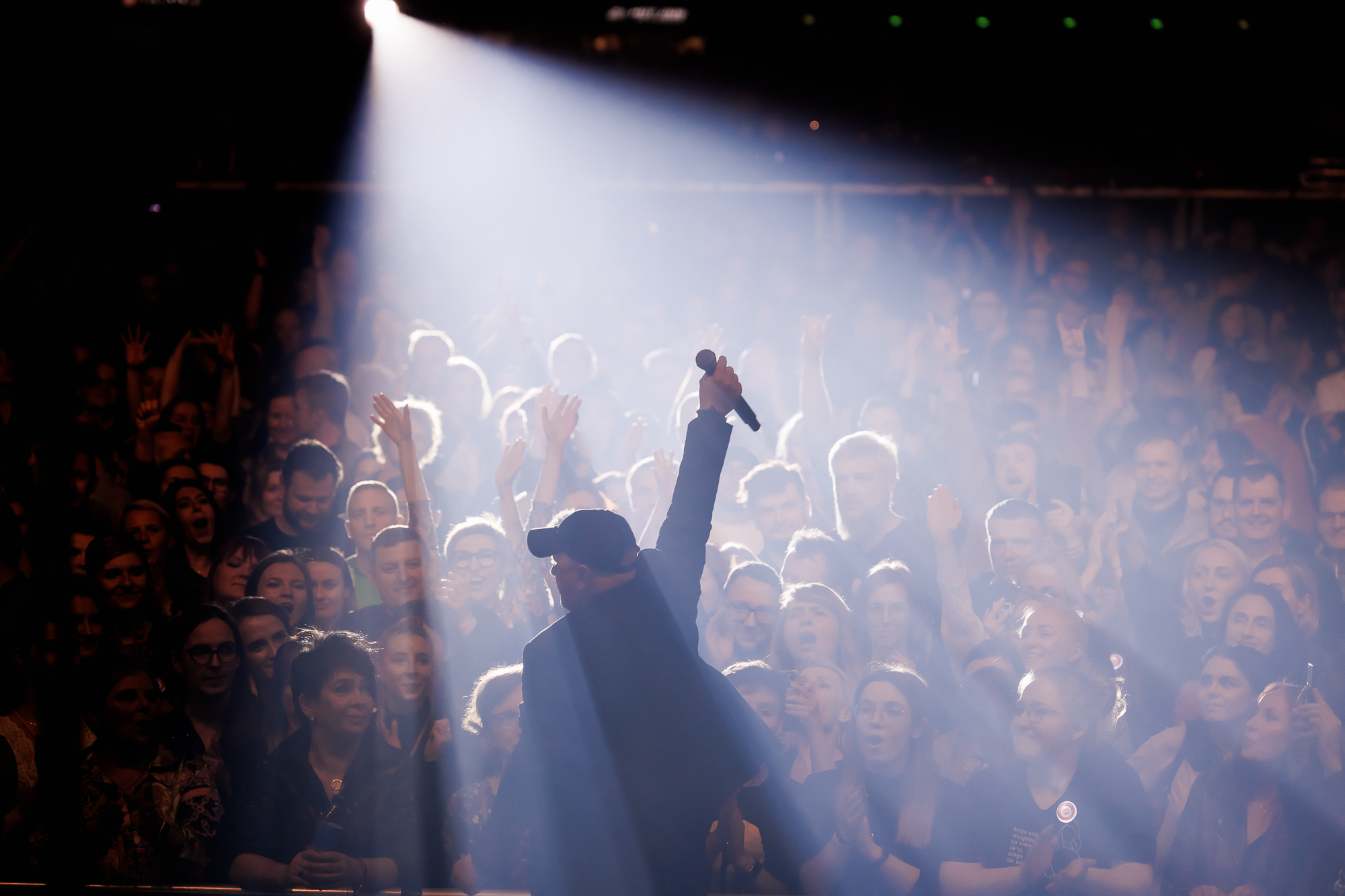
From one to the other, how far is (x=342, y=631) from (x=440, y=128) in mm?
6186

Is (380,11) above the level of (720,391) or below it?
above

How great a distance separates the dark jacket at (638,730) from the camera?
221 cm

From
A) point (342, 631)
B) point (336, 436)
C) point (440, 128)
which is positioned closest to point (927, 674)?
point (342, 631)

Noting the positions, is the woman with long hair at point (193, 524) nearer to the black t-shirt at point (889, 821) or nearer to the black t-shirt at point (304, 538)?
the black t-shirt at point (304, 538)

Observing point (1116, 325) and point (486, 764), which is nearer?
point (486, 764)

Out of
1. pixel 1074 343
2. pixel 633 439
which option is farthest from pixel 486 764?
pixel 1074 343

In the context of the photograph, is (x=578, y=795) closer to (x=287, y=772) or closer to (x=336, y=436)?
(x=287, y=772)

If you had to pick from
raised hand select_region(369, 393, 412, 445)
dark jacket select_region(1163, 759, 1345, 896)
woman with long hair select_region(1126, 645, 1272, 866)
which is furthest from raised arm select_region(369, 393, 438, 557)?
dark jacket select_region(1163, 759, 1345, 896)

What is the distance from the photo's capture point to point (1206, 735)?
116 inches

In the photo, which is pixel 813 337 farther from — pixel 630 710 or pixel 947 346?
pixel 630 710

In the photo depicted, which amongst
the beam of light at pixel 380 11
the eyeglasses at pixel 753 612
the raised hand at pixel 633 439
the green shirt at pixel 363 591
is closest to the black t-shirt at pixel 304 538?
the green shirt at pixel 363 591

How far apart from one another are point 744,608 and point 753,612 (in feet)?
0.10

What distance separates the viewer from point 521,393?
5.23 meters

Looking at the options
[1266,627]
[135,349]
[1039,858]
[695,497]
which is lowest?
[1039,858]
